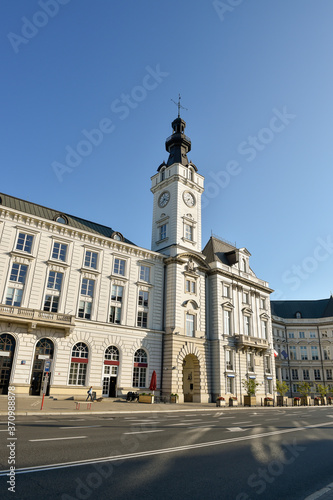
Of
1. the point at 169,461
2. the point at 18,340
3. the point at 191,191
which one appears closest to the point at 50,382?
the point at 18,340

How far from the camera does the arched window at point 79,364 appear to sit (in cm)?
3219

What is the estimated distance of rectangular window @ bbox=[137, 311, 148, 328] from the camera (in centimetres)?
3862

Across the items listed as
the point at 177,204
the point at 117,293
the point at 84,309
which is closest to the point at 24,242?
the point at 84,309

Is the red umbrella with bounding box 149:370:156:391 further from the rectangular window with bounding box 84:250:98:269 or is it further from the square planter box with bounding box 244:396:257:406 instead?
the rectangular window with bounding box 84:250:98:269

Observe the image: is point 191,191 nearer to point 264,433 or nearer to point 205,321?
point 205,321

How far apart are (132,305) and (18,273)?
12999 mm

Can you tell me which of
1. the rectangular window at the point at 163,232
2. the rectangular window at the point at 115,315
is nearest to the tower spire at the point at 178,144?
the rectangular window at the point at 163,232

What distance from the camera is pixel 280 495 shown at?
6379 mm

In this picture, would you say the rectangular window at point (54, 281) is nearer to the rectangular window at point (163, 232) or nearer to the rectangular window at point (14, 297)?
the rectangular window at point (14, 297)

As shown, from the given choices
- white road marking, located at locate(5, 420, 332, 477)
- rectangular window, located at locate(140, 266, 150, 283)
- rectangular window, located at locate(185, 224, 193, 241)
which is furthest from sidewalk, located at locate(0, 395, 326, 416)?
rectangular window, located at locate(185, 224, 193, 241)

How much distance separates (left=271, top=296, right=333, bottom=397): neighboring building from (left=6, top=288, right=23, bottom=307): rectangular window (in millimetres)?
57337

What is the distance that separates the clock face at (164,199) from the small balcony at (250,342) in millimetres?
21601

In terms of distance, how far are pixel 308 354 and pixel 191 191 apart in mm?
49707

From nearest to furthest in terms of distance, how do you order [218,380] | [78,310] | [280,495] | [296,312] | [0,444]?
[280,495] → [0,444] → [78,310] → [218,380] → [296,312]
